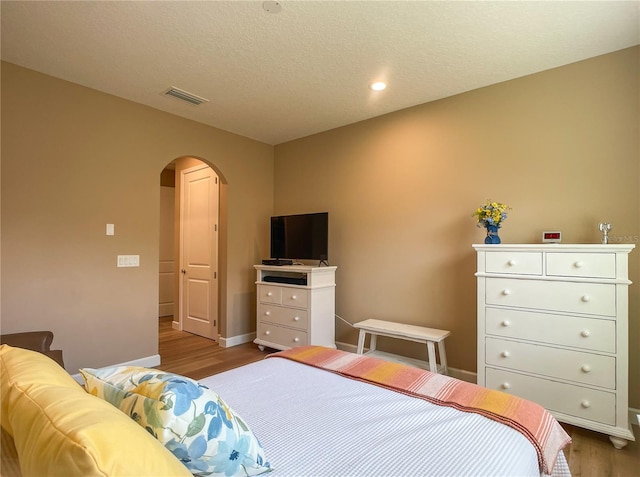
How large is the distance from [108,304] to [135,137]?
1.69 meters

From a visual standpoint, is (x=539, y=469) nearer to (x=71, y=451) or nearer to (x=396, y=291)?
(x=71, y=451)

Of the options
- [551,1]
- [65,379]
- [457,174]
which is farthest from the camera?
[457,174]

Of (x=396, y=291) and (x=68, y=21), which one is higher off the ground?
(x=68, y=21)

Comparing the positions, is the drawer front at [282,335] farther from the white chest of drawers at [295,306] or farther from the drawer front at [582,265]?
the drawer front at [582,265]

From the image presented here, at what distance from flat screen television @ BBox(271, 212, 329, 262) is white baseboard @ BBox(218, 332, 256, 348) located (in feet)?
3.78

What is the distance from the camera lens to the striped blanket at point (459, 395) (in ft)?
4.05

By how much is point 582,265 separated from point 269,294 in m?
3.02

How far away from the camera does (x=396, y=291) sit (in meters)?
3.59

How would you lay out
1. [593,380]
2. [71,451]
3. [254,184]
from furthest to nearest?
[254,184] → [593,380] → [71,451]

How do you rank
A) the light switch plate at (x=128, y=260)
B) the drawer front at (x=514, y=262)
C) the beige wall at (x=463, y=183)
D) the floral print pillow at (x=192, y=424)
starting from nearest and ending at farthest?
the floral print pillow at (x=192, y=424) < the drawer front at (x=514, y=262) < the beige wall at (x=463, y=183) < the light switch plate at (x=128, y=260)

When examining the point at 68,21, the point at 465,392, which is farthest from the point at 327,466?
the point at 68,21

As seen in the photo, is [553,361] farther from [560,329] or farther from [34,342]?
[34,342]

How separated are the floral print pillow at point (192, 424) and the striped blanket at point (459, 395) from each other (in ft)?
2.69

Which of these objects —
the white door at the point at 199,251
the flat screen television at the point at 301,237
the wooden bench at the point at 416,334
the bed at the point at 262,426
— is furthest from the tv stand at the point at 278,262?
the bed at the point at 262,426
